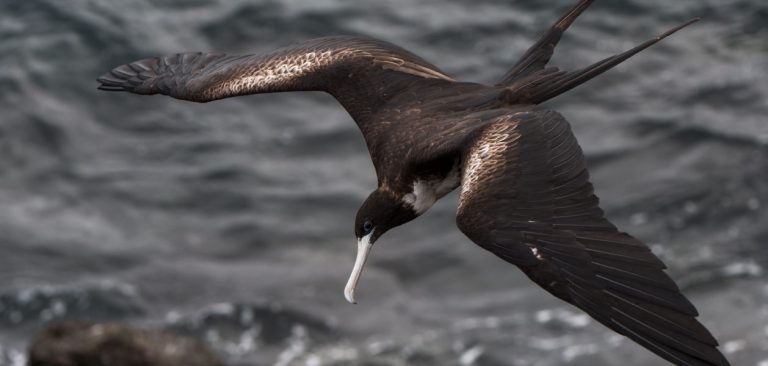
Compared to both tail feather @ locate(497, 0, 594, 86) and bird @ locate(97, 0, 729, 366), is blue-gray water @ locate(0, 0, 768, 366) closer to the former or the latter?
bird @ locate(97, 0, 729, 366)

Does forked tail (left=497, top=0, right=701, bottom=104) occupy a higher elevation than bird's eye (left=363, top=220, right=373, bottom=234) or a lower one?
higher

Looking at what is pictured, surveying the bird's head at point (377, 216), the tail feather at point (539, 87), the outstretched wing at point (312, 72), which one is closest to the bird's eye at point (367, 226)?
the bird's head at point (377, 216)

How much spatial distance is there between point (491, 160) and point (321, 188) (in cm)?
718

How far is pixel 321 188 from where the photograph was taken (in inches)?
509

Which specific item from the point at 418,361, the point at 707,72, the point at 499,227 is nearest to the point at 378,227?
the point at 499,227

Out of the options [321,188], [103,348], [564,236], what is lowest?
[103,348]

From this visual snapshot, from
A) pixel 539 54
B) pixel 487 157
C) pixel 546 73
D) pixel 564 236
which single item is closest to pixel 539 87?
pixel 546 73

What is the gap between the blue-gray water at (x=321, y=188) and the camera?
11375 mm

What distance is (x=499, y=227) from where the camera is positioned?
5559 mm

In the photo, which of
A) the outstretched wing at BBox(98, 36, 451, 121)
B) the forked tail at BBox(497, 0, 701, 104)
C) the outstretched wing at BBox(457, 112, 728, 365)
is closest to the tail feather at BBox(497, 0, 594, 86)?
the forked tail at BBox(497, 0, 701, 104)

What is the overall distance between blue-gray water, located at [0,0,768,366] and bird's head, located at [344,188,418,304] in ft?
15.3

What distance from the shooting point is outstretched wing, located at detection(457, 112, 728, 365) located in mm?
5055

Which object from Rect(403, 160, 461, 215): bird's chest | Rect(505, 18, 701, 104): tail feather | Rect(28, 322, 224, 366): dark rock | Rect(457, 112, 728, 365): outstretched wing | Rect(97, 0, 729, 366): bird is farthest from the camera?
Rect(28, 322, 224, 366): dark rock

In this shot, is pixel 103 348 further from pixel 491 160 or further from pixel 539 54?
pixel 491 160
